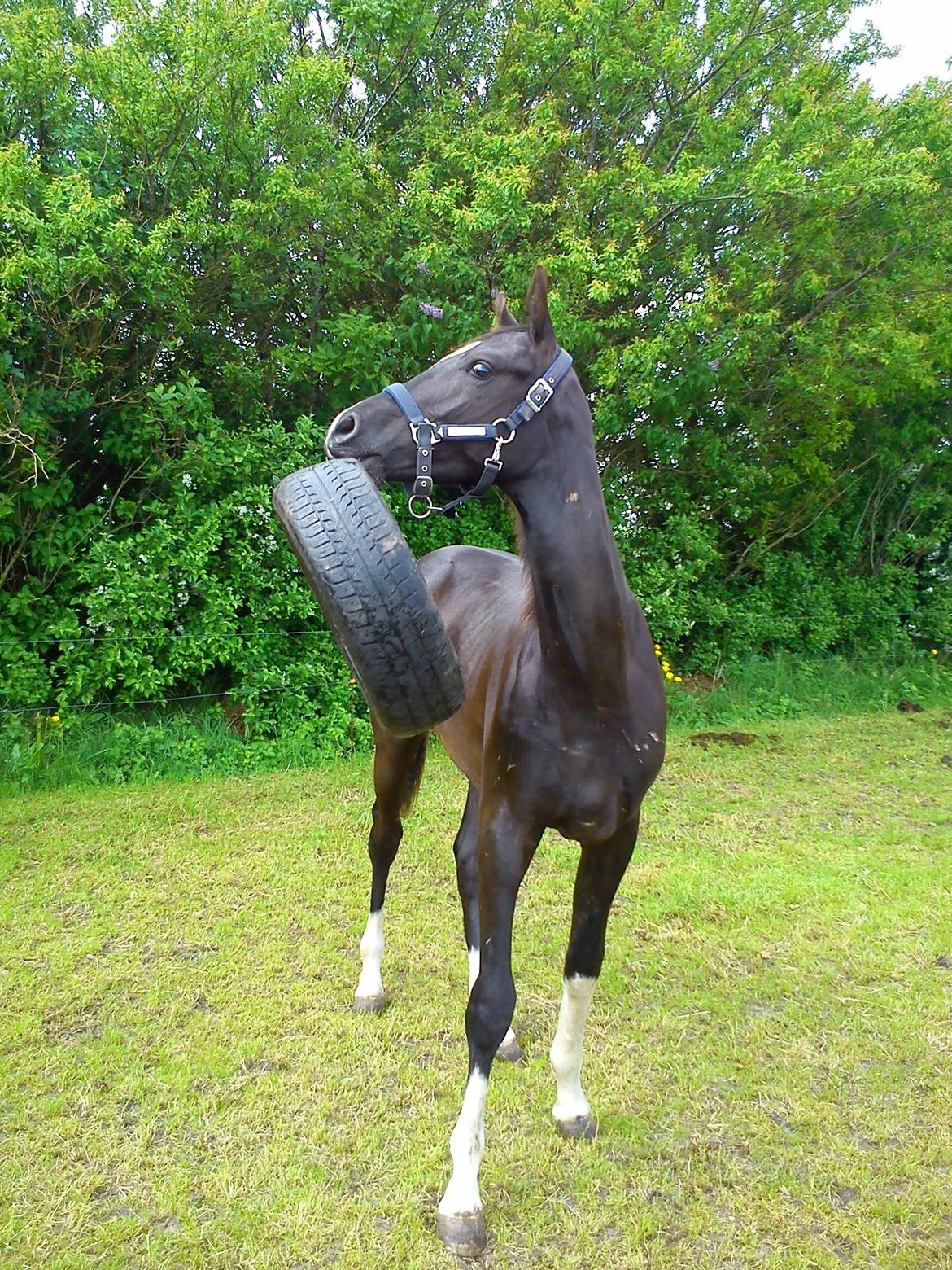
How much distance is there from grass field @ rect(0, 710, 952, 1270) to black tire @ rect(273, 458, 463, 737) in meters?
1.54

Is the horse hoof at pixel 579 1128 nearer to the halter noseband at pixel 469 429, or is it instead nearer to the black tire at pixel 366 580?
the black tire at pixel 366 580

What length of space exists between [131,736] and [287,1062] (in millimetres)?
3562

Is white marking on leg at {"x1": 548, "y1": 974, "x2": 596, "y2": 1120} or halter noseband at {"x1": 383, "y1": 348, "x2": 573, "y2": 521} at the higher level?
halter noseband at {"x1": 383, "y1": 348, "x2": 573, "y2": 521}

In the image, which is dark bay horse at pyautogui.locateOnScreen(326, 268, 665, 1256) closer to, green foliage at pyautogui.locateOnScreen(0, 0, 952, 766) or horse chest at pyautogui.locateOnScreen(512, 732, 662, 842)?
horse chest at pyautogui.locateOnScreen(512, 732, 662, 842)

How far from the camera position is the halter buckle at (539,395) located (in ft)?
7.01

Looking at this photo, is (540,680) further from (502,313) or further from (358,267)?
(358,267)

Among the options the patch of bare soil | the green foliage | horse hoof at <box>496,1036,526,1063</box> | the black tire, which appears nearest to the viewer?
the black tire

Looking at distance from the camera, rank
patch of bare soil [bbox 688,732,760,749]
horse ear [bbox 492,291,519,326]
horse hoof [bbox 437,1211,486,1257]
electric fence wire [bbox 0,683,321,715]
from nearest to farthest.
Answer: horse hoof [bbox 437,1211,486,1257]
horse ear [bbox 492,291,519,326]
electric fence wire [bbox 0,683,321,715]
patch of bare soil [bbox 688,732,760,749]

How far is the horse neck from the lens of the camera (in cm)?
217

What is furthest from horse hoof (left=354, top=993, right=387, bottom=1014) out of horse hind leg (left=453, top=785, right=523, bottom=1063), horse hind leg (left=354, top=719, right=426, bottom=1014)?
horse hind leg (left=453, top=785, right=523, bottom=1063)

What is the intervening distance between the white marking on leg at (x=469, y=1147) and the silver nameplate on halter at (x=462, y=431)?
5.81 feet

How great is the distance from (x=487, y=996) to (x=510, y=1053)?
3.05 ft

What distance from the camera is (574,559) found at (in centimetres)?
217

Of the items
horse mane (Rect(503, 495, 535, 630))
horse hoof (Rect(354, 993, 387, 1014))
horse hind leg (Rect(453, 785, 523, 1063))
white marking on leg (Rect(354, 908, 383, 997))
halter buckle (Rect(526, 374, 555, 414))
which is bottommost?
horse hoof (Rect(354, 993, 387, 1014))
